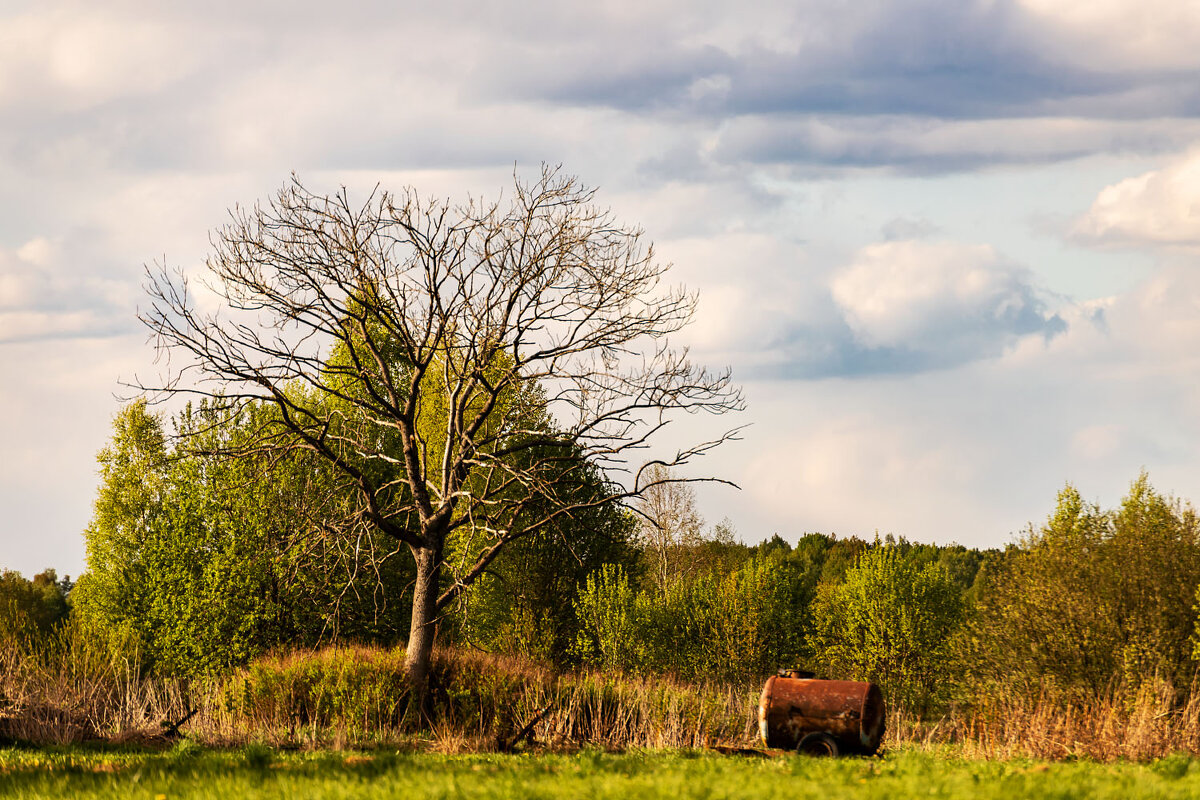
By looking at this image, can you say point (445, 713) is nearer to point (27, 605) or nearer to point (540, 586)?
point (540, 586)

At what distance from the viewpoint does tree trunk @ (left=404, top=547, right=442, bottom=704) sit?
2069 cm

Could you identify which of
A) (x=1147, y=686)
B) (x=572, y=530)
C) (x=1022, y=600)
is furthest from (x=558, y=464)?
(x=1147, y=686)

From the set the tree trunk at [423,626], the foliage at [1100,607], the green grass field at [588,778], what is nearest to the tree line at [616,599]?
the foliage at [1100,607]

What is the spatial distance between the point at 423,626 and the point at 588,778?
11756mm

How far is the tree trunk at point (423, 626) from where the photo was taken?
2069cm

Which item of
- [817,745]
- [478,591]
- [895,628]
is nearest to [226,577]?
[478,591]

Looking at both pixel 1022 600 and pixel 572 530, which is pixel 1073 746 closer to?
pixel 1022 600

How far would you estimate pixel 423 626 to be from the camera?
21.2 meters

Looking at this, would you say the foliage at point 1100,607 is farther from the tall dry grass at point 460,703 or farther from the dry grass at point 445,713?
the tall dry grass at point 460,703

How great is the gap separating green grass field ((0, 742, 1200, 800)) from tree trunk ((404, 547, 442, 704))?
753 centimetres

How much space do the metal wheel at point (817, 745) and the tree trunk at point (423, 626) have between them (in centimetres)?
867

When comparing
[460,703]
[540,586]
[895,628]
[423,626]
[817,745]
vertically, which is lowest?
[460,703]

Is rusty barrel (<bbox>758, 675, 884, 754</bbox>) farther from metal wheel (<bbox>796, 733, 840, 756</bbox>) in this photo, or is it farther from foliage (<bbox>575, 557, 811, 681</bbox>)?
foliage (<bbox>575, 557, 811, 681</bbox>)

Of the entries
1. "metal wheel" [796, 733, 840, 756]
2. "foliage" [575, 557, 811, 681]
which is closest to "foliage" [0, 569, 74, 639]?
"foliage" [575, 557, 811, 681]
